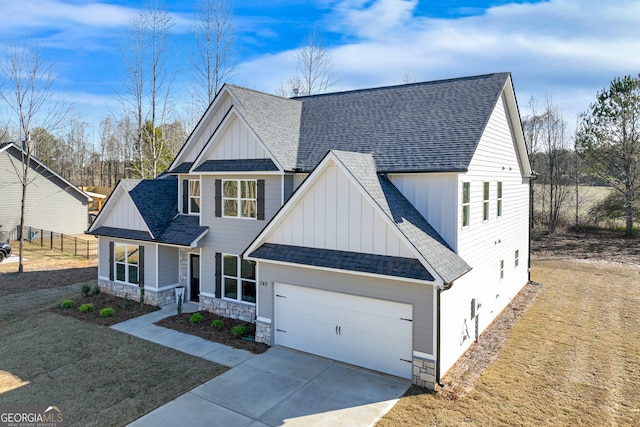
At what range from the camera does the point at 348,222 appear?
34.5ft

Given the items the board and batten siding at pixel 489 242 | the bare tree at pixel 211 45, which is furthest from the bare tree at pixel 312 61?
the board and batten siding at pixel 489 242

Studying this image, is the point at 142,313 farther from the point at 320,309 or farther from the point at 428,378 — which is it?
the point at 428,378

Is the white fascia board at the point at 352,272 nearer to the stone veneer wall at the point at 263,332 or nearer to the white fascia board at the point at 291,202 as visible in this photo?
the white fascia board at the point at 291,202

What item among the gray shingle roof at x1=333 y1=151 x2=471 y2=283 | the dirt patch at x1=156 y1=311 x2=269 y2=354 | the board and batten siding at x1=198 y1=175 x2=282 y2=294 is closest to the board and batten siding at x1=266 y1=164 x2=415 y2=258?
the gray shingle roof at x1=333 y1=151 x2=471 y2=283

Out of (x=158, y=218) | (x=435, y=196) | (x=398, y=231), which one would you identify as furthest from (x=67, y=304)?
(x=435, y=196)

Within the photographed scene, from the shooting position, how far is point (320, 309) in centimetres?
1109

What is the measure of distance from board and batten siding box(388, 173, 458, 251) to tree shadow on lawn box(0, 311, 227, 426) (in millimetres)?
6700

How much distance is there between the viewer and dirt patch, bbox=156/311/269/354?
39.4 ft

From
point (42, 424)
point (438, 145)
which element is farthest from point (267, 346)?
point (438, 145)

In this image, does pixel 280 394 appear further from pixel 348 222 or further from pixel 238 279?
pixel 238 279

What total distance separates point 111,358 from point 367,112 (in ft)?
37.5

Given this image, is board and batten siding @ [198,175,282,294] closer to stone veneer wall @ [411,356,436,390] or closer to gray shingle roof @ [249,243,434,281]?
gray shingle roof @ [249,243,434,281]

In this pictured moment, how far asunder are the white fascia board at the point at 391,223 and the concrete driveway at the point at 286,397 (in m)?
2.80

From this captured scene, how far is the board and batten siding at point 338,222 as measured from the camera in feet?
33.0
